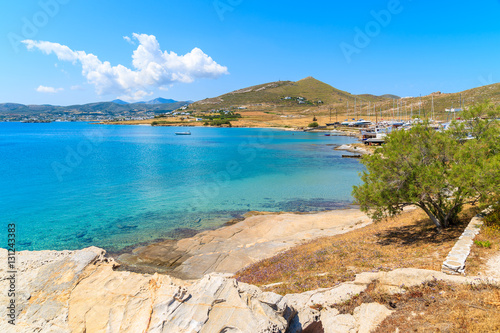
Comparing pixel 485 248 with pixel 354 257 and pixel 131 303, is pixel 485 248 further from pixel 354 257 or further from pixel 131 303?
pixel 131 303

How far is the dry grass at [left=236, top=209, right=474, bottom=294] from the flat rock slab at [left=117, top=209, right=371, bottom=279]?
2.65 m

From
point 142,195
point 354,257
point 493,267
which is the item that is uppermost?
point 493,267

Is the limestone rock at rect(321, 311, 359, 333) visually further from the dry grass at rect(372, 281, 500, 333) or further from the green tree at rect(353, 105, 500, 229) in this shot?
the green tree at rect(353, 105, 500, 229)

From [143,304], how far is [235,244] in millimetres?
15669

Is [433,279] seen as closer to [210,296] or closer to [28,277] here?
[210,296]

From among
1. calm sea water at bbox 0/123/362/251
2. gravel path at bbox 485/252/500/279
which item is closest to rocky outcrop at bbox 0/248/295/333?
gravel path at bbox 485/252/500/279

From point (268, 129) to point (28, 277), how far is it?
18530 centimetres

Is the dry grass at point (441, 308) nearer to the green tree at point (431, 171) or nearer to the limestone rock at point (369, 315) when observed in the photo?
the limestone rock at point (369, 315)

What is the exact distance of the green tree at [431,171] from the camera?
1462 centimetres

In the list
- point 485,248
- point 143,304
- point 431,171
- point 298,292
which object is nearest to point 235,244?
point 298,292

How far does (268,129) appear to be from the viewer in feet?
625

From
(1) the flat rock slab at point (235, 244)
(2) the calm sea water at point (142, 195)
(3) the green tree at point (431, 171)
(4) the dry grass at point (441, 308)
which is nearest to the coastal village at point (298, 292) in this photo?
(4) the dry grass at point (441, 308)

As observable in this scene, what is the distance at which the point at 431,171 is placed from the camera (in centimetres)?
1501

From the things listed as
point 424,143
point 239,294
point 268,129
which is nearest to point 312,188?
point 424,143
